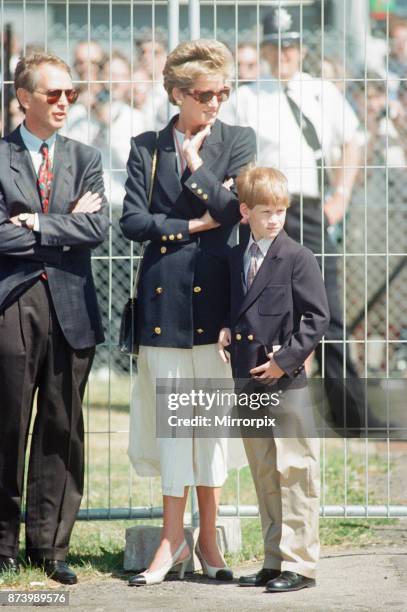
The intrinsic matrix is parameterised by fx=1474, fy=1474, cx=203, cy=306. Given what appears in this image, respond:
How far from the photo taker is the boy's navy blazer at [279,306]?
19.0ft

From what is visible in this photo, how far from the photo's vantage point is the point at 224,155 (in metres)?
6.09

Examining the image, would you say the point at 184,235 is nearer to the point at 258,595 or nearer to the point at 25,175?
the point at 25,175

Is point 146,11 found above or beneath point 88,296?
above

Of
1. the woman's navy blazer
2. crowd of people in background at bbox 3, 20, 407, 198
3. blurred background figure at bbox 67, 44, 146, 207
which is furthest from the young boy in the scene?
blurred background figure at bbox 67, 44, 146, 207

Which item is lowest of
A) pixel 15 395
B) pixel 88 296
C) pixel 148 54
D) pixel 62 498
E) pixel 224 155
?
pixel 62 498

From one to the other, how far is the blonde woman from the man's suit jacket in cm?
21

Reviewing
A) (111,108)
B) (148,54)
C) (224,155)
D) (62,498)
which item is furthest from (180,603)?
(148,54)

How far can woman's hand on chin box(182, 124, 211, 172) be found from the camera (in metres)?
5.99

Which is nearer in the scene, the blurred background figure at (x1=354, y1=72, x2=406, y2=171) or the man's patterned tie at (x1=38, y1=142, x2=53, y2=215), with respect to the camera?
the man's patterned tie at (x1=38, y1=142, x2=53, y2=215)

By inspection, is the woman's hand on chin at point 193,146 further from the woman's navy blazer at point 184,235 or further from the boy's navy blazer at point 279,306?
the boy's navy blazer at point 279,306

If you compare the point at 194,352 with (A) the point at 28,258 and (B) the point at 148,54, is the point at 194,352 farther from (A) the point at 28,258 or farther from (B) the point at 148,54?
(B) the point at 148,54

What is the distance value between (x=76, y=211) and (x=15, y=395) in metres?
0.80

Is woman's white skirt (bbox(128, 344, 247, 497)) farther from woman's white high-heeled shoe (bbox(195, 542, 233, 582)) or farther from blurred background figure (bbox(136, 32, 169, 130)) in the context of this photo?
blurred background figure (bbox(136, 32, 169, 130))

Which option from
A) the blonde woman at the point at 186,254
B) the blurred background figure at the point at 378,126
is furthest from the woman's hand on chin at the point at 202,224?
the blurred background figure at the point at 378,126
